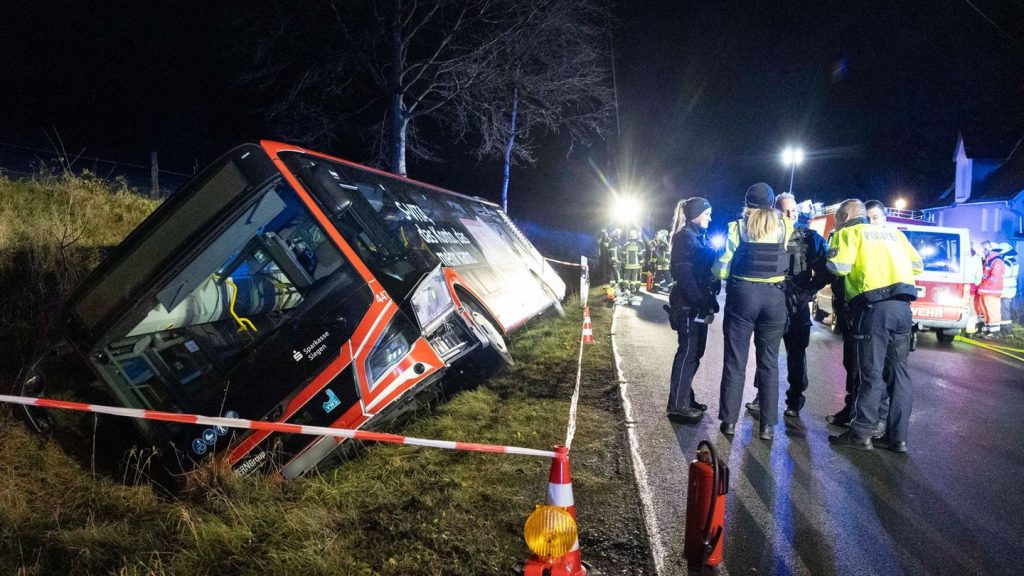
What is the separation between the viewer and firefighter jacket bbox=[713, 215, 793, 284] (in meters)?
4.29

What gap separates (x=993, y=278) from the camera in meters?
10.0

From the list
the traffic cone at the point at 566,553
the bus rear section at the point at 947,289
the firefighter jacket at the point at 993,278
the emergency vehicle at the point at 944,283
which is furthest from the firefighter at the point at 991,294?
the traffic cone at the point at 566,553

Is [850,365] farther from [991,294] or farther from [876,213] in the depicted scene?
[991,294]

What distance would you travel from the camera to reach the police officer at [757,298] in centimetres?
432

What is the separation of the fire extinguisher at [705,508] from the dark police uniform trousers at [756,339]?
2.00 metres

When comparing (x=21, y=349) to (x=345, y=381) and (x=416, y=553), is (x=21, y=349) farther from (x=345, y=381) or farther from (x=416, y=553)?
(x=416, y=553)

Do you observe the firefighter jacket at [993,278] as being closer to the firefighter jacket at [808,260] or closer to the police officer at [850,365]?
the police officer at [850,365]

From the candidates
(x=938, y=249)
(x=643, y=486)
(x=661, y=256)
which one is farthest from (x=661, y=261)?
(x=643, y=486)

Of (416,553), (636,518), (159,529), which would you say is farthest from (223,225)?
(636,518)

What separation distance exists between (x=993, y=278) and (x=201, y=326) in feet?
41.6

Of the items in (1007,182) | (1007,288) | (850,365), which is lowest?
(850,365)

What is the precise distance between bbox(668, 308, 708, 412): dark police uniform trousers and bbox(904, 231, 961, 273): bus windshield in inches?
279

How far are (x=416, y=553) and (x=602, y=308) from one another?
11.0 metres

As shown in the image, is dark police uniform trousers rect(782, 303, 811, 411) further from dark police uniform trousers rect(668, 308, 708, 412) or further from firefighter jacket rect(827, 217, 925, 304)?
dark police uniform trousers rect(668, 308, 708, 412)
